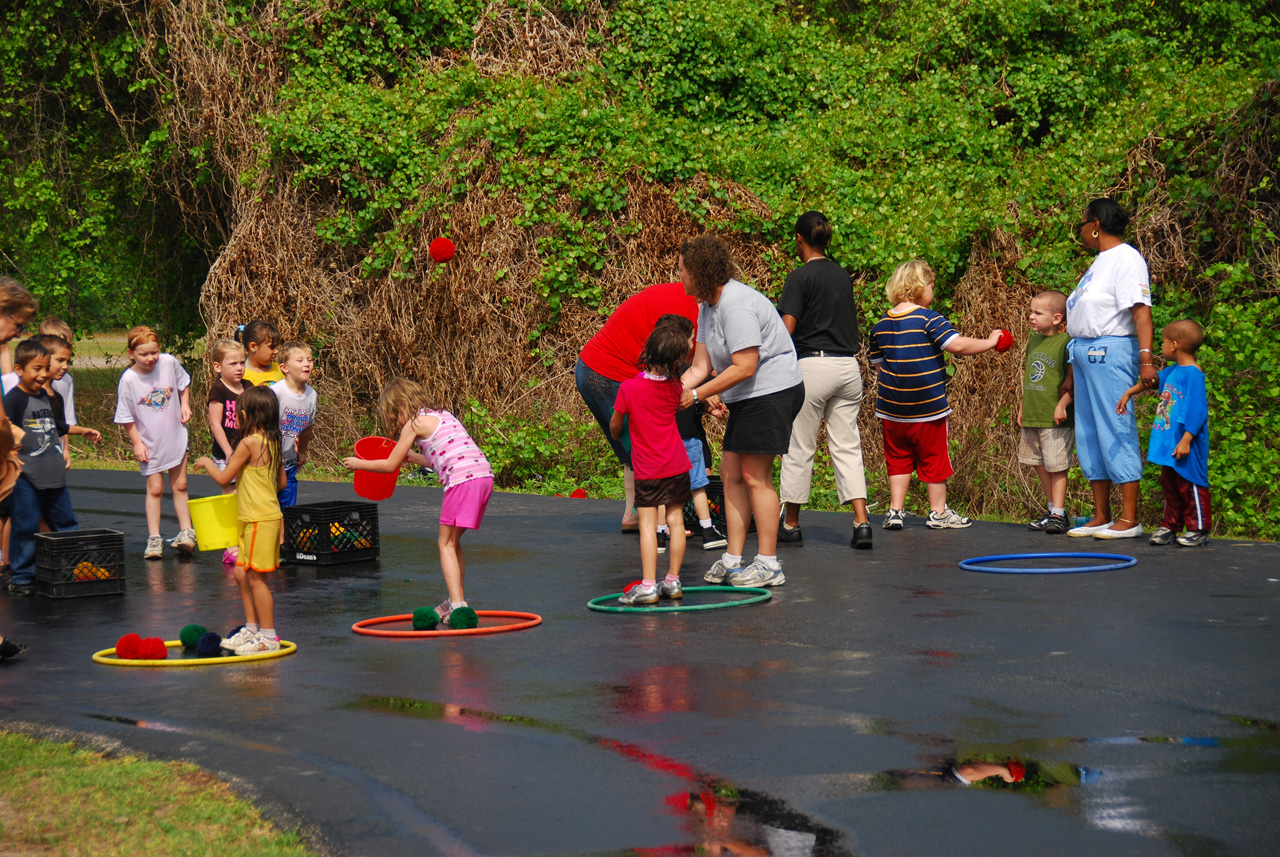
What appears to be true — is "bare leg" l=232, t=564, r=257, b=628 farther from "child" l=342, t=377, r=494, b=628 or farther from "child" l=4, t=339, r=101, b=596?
"child" l=4, t=339, r=101, b=596

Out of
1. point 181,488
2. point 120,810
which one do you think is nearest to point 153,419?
point 181,488

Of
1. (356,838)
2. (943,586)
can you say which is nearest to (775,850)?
(356,838)

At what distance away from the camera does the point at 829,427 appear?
29.6 feet

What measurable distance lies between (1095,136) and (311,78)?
10637 millimetres

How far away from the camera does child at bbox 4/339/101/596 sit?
8000 millimetres

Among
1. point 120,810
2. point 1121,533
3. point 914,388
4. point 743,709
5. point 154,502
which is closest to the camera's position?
point 120,810

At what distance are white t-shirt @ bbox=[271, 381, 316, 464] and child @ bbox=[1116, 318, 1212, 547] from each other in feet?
19.2

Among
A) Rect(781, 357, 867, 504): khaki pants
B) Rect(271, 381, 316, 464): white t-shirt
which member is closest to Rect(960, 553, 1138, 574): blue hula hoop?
Rect(781, 357, 867, 504): khaki pants

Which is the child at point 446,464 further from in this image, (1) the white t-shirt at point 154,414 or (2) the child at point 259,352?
(1) the white t-shirt at point 154,414

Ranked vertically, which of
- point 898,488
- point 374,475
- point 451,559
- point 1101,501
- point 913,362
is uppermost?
point 913,362

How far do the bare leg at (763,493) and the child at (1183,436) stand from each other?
2990 mm

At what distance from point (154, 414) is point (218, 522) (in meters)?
3.06

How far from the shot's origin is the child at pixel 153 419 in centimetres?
906

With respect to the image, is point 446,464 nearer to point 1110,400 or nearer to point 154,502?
point 154,502
